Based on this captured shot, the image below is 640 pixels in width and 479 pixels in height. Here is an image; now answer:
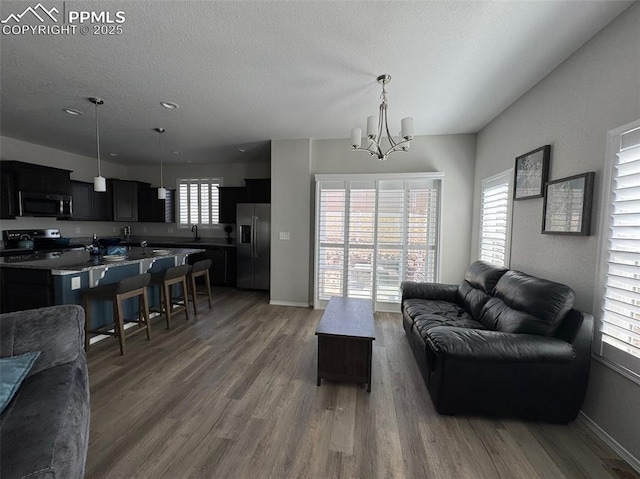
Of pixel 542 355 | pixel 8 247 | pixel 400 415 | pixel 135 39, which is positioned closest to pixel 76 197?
pixel 8 247

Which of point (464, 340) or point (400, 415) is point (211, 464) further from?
point (464, 340)

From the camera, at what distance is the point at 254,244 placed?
5199 mm

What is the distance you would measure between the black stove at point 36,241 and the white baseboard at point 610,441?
281 inches

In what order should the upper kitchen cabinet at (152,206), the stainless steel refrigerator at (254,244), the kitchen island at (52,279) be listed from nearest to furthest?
the kitchen island at (52,279), the stainless steel refrigerator at (254,244), the upper kitchen cabinet at (152,206)

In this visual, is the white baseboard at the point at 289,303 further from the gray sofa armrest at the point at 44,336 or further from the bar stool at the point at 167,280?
the gray sofa armrest at the point at 44,336

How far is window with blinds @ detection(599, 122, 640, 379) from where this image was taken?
1589 millimetres

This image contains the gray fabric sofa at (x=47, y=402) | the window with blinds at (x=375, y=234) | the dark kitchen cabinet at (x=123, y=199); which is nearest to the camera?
the gray fabric sofa at (x=47, y=402)

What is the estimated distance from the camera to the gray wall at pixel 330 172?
4.04 meters

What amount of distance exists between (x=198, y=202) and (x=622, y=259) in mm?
6801

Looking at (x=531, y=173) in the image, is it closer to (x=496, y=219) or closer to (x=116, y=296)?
(x=496, y=219)

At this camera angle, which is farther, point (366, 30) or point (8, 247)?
point (8, 247)

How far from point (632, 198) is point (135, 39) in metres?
3.53

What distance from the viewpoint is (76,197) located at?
526 cm

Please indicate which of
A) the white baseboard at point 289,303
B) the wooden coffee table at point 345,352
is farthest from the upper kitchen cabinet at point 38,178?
the wooden coffee table at point 345,352
